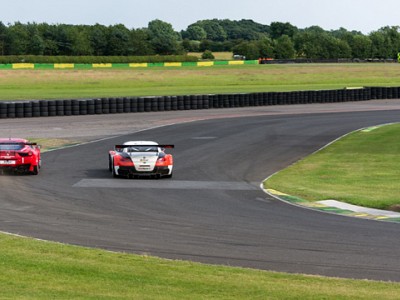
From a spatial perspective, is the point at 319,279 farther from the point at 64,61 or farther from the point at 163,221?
the point at 64,61

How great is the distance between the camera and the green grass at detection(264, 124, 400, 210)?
2664cm

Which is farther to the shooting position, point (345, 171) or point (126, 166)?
point (345, 171)

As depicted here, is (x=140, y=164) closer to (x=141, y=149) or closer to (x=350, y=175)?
(x=141, y=149)

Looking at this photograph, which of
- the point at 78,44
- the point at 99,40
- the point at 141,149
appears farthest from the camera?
the point at 99,40

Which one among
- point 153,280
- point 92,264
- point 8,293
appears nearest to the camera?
point 8,293

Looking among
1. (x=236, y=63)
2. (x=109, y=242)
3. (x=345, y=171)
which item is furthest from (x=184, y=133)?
(x=236, y=63)

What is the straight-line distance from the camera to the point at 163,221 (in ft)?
71.7

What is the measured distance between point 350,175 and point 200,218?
10396 millimetres

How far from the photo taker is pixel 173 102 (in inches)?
2493

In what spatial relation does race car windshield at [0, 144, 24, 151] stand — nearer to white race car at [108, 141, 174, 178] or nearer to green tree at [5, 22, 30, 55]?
white race car at [108, 141, 174, 178]

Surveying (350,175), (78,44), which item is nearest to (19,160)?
(350,175)

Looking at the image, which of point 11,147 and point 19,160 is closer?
point 19,160

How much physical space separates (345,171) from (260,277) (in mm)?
18204

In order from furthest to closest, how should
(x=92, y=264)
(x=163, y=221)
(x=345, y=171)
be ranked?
(x=345, y=171) → (x=163, y=221) → (x=92, y=264)
